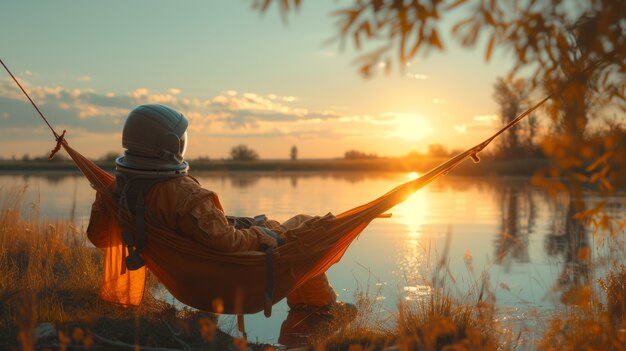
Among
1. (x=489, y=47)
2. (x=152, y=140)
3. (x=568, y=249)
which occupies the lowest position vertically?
(x=568, y=249)

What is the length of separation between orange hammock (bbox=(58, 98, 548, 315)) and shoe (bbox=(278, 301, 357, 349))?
0.30m

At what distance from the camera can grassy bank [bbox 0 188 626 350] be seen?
2824 millimetres

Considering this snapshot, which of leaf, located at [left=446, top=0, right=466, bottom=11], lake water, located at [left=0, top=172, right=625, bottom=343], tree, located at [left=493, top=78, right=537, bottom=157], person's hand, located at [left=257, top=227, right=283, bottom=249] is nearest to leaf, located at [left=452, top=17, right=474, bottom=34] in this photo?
leaf, located at [left=446, top=0, right=466, bottom=11]

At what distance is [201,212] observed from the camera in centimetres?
364

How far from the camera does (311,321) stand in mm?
4484

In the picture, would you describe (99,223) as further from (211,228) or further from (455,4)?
(455,4)

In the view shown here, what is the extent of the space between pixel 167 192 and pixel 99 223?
2.23 feet

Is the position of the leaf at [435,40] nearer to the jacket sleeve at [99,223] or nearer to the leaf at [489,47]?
the leaf at [489,47]

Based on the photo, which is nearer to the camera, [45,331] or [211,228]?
[45,331]

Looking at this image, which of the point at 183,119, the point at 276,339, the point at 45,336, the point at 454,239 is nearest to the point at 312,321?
the point at 276,339

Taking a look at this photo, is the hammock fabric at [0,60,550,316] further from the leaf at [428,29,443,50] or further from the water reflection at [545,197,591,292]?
the leaf at [428,29,443,50]

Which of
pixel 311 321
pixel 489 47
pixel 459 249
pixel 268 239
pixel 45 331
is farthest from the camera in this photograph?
pixel 459 249

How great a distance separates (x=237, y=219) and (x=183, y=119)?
2.26 feet

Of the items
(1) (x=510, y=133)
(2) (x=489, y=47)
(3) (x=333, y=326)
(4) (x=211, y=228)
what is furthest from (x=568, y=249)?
(1) (x=510, y=133)
